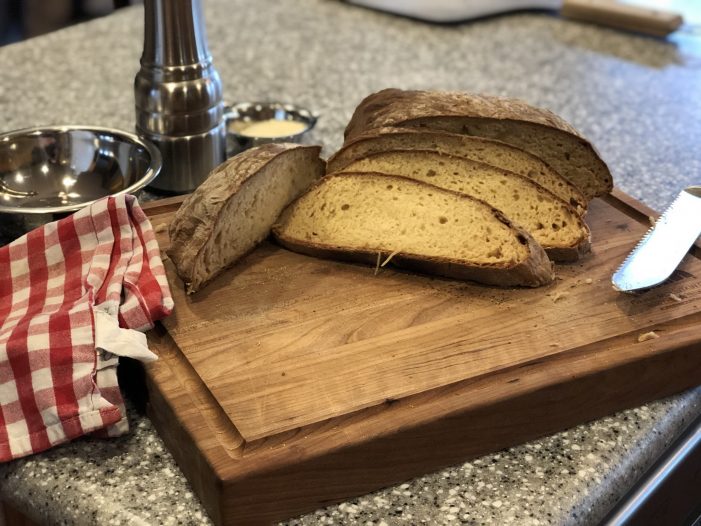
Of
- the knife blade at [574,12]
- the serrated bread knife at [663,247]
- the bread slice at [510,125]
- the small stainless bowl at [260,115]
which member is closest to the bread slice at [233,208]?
the bread slice at [510,125]

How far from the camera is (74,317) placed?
2.86 feet

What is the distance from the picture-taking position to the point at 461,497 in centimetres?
82

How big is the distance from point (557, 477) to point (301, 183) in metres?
0.57

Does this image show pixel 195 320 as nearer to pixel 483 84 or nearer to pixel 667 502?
pixel 667 502

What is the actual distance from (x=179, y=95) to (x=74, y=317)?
18.5 inches

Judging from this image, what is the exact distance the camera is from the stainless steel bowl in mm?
1219

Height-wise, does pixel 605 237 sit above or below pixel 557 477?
above

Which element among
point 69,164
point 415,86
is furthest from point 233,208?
point 415,86

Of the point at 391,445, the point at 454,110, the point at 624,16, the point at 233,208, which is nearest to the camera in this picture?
the point at 391,445

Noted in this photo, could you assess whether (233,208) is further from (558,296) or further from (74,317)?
(558,296)

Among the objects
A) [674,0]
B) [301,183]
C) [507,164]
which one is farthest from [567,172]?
[674,0]

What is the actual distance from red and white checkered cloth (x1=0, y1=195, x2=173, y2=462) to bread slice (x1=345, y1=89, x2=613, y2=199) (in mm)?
425

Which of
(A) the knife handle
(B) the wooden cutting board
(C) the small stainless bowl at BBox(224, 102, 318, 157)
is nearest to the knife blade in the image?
(A) the knife handle

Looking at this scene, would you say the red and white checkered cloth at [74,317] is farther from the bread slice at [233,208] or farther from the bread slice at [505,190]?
the bread slice at [505,190]
